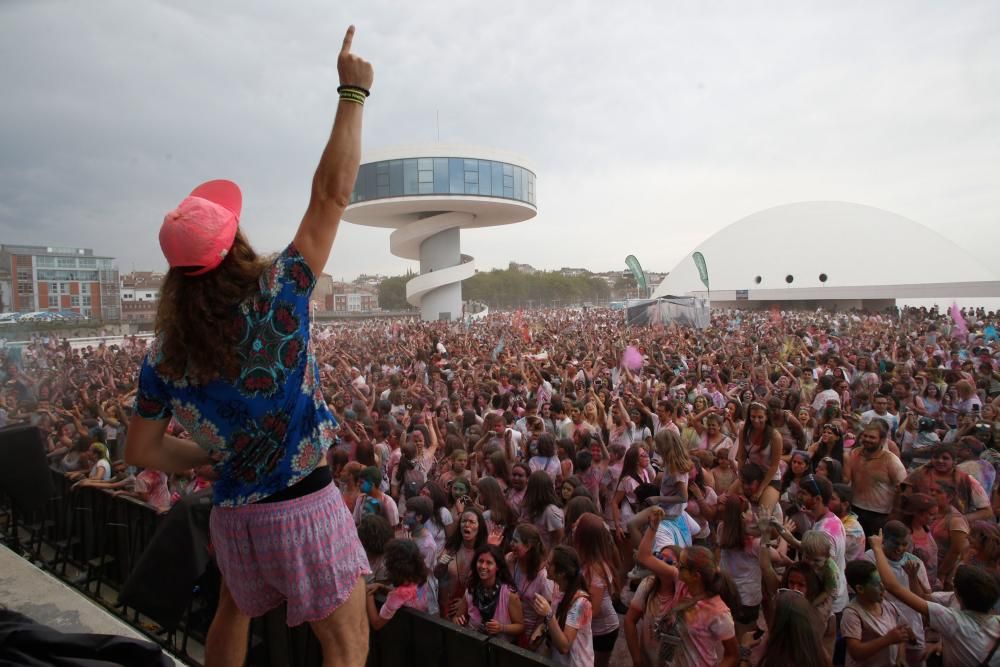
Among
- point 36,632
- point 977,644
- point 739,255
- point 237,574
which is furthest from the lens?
point 739,255

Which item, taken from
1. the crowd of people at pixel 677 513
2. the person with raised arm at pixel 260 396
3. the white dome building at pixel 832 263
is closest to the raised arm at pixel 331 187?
the person with raised arm at pixel 260 396

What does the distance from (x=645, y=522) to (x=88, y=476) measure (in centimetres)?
527

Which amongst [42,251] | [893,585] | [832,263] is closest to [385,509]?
[893,585]

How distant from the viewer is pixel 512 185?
4144cm

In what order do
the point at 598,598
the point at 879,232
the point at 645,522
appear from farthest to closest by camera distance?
the point at 879,232, the point at 645,522, the point at 598,598

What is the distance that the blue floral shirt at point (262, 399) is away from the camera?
1.48 meters

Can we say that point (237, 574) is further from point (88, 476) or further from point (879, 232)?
point (879, 232)

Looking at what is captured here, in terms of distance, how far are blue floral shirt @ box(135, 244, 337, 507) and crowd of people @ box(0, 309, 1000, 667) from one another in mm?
108

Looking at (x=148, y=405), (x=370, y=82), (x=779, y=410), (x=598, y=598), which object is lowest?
(x=598, y=598)

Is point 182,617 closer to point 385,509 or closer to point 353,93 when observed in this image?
point 385,509

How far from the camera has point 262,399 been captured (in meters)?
1.51

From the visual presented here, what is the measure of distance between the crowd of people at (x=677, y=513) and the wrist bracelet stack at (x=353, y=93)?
97 centimetres

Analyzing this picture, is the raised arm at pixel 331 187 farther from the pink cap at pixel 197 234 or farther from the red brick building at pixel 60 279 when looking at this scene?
the red brick building at pixel 60 279

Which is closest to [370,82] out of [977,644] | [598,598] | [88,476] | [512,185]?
[598,598]
